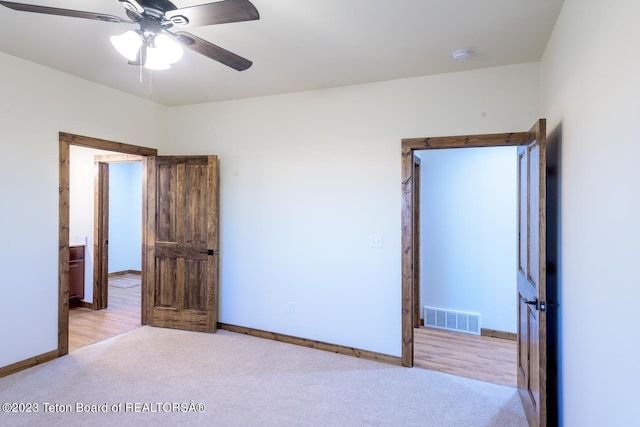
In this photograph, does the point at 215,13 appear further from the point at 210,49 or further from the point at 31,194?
the point at 31,194

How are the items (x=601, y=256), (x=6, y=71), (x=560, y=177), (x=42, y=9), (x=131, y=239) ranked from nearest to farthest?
(x=601, y=256)
(x=42, y=9)
(x=560, y=177)
(x=6, y=71)
(x=131, y=239)

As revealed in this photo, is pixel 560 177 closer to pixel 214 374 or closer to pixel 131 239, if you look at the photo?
pixel 214 374

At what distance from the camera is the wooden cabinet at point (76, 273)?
5.21m

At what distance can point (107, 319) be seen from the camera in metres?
4.75

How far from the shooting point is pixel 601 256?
1.54 meters

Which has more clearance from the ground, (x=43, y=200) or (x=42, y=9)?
(x=42, y=9)

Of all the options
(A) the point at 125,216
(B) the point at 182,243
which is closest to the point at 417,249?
(B) the point at 182,243

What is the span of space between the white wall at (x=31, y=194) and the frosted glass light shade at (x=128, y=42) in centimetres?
179

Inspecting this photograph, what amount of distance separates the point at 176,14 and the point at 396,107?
222cm

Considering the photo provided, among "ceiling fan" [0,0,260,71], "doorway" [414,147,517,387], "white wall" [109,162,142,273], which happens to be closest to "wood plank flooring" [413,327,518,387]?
"doorway" [414,147,517,387]

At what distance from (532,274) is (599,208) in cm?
93

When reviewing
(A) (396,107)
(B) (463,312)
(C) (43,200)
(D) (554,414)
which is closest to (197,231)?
(C) (43,200)

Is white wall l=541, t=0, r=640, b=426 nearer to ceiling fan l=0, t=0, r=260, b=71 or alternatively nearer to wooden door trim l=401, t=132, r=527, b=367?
wooden door trim l=401, t=132, r=527, b=367

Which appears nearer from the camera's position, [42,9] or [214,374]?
[42,9]
